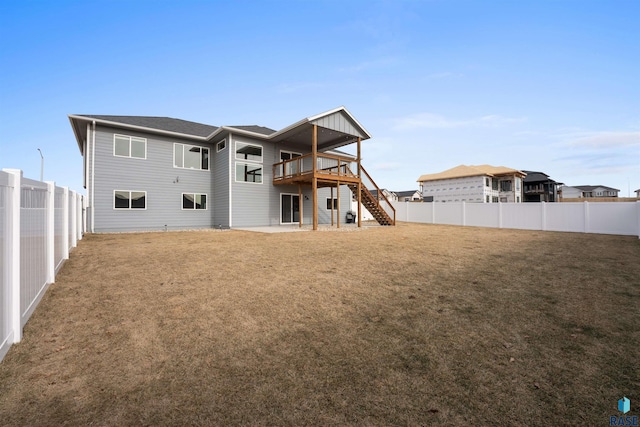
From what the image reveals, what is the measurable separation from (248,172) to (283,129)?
11.6ft

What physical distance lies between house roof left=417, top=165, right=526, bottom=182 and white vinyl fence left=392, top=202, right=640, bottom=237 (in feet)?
64.1

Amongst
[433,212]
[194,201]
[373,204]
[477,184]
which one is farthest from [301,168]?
[477,184]

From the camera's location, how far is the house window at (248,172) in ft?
53.4

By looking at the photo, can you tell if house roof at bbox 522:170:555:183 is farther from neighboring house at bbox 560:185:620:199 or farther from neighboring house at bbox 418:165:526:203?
neighboring house at bbox 560:185:620:199

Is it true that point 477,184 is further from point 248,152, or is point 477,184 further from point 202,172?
point 202,172

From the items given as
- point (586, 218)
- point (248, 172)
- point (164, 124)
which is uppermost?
point (164, 124)

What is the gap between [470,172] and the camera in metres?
38.5

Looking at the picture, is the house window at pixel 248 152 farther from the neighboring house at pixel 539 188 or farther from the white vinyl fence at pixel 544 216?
the neighboring house at pixel 539 188

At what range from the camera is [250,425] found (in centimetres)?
195

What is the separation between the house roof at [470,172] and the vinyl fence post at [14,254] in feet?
139

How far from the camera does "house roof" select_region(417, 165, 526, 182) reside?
37438mm

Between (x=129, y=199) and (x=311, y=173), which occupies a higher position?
(x=311, y=173)

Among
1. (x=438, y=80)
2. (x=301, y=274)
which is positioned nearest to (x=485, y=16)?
(x=438, y=80)

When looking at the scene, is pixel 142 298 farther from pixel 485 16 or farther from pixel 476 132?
pixel 476 132
